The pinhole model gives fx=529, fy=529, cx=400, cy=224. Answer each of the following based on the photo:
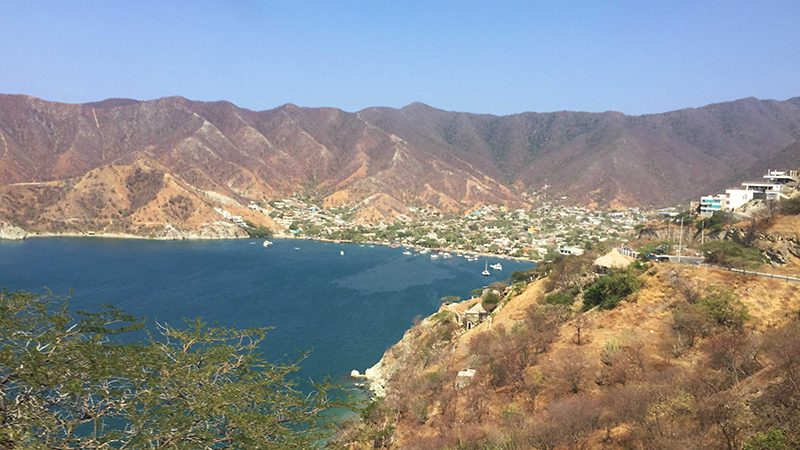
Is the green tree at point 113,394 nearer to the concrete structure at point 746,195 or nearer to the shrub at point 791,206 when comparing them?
the shrub at point 791,206

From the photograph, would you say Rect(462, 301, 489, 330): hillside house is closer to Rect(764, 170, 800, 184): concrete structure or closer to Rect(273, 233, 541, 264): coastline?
Rect(764, 170, 800, 184): concrete structure

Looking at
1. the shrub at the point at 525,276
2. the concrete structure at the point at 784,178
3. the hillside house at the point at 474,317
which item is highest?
the concrete structure at the point at 784,178

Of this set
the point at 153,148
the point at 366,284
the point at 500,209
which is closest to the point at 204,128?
the point at 153,148

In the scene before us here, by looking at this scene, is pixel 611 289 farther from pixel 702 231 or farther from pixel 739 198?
pixel 739 198

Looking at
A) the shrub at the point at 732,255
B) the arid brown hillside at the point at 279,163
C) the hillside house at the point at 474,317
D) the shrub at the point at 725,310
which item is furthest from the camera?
the arid brown hillside at the point at 279,163

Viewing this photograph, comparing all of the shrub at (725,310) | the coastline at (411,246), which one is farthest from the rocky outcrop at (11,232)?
the shrub at (725,310)
